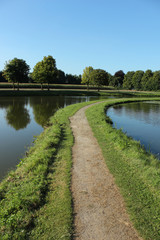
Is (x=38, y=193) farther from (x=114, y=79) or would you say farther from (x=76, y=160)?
(x=114, y=79)

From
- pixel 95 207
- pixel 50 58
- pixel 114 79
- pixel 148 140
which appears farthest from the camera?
pixel 114 79

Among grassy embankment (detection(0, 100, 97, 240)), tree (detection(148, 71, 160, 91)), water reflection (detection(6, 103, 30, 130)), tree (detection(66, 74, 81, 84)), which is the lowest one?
grassy embankment (detection(0, 100, 97, 240))

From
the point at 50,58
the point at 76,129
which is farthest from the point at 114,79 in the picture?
the point at 76,129

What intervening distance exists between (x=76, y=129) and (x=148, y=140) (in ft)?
19.0

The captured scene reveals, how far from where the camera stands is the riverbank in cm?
445

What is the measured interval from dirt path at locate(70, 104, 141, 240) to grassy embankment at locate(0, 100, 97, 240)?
303mm

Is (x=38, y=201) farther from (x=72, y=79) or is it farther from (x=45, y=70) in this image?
(x=72, y=79)

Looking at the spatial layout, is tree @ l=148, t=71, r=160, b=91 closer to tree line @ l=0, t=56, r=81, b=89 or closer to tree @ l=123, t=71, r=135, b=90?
tree @ l=123, t=71, r=135, b=90

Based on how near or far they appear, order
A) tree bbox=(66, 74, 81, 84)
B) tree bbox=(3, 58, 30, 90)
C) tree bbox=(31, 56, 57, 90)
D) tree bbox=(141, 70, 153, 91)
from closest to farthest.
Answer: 1. tree bbox=(3, 58, 30, 90)
2. tree bbox=(31, 56, 57, 90)
3. tree bbox=(141, 70, 153, 91)
4. tree bbox=(66, 74, 81, 84)

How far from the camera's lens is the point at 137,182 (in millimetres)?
6645

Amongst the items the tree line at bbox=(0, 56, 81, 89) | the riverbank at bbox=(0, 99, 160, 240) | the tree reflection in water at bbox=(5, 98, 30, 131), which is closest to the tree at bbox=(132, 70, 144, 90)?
the tree line at bbox=(0, 56, 81, 89)

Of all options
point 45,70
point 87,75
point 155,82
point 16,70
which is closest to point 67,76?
point 87,75

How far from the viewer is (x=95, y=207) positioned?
17.1 ft

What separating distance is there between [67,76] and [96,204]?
11432 centimetres
